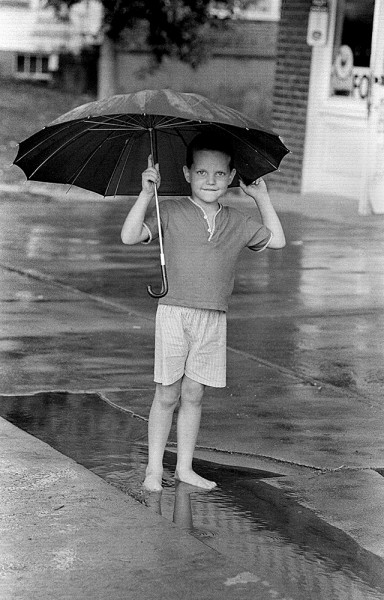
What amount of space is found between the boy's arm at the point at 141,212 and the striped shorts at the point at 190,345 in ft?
1.06

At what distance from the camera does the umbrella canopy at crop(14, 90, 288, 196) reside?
17.1ft

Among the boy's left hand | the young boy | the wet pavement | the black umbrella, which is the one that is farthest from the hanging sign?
the young boy

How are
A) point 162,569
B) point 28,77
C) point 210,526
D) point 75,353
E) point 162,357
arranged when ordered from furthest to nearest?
point 28,77 → point 75,353 → point 162,357 → point 210,526 → point 162,569

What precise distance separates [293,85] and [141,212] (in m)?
11.8

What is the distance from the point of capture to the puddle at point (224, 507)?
4621mm

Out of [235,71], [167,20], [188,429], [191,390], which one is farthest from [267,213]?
[235,71]

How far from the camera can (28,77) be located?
2675 centimetres

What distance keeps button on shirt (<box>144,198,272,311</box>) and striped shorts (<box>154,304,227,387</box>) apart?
0.19ft

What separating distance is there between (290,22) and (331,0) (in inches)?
31.9

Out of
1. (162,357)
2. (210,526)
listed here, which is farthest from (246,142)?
(210,526)

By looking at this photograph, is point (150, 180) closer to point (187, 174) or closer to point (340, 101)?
point (187, 174)

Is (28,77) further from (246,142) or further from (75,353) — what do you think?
(246,142)

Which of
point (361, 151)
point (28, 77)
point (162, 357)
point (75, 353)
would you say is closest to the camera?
point (162, 357)

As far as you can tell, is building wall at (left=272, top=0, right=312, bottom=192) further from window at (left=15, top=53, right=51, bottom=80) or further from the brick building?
window at (left=15, top=53, right=51, bottom=80)
